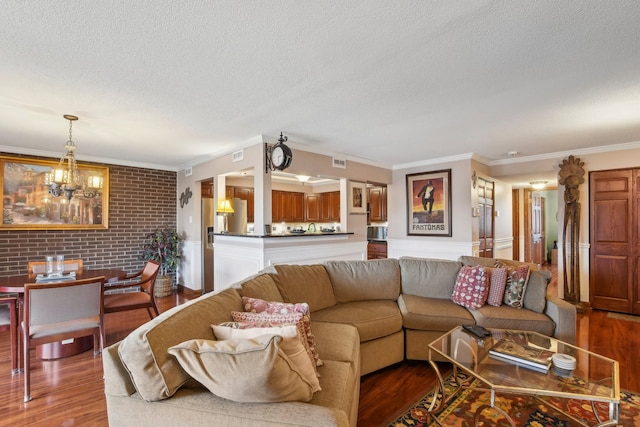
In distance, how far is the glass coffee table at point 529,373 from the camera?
5.06 ft

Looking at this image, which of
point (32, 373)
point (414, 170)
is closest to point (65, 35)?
point (32, 373)

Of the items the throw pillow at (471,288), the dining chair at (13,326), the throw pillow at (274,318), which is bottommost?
the dining chair at (13,326)

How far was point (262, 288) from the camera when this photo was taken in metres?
2.27

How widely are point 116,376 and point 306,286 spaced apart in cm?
165

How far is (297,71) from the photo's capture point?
2172mm

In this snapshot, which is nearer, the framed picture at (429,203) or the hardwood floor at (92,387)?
the hardwood floor at (92,387)

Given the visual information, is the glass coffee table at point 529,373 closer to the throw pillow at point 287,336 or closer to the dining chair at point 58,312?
the throw pillow at point 287,336

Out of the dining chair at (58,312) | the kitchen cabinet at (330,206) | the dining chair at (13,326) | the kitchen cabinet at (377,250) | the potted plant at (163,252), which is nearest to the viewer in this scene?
the dining chair at (58,312)

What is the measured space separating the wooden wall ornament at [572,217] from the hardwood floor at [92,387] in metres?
1.27

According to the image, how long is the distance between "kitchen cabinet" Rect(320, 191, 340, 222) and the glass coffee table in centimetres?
518

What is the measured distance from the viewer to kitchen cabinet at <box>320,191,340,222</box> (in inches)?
287

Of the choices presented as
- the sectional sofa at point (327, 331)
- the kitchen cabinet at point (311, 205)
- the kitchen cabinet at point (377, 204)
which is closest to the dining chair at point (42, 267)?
the sectional sofa at point (327, 331)

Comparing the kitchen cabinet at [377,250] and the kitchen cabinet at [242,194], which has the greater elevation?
the kitchen cabinet at [242,194]

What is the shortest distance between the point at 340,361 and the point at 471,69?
2109 millimetres
